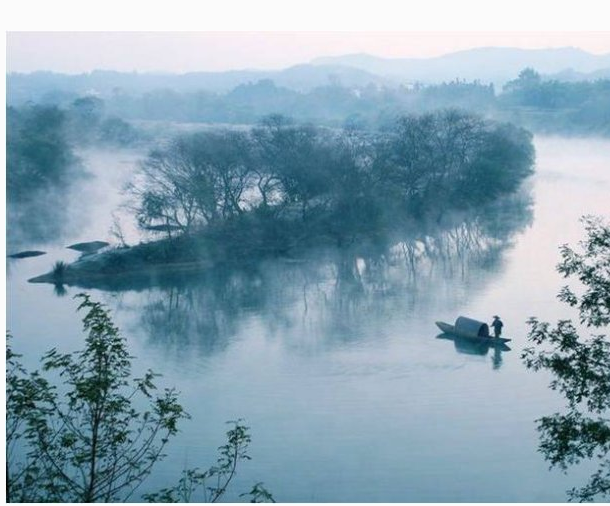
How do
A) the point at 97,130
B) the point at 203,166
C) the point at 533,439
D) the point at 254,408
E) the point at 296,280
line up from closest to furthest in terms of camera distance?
Answer: 1. the point at 533,439
2. the point at 254,408
3. the point at 296,280
4. the point at 203,166
5. the point at 97,130

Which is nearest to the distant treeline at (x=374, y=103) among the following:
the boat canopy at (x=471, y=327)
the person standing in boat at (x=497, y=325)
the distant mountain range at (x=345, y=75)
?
the distant mountain range at (x=345, y=75)

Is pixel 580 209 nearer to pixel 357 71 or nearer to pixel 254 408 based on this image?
pixel 357 71

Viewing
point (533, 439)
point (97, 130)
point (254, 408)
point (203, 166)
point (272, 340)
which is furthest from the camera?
point (97, 130)

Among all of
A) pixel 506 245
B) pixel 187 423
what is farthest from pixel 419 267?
pixel 187 423

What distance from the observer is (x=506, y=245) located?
796 cm

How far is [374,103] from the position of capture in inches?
412

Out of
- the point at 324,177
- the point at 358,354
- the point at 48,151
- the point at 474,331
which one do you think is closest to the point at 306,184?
the point at 324,177

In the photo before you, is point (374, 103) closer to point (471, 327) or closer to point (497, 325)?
point (471, 327)

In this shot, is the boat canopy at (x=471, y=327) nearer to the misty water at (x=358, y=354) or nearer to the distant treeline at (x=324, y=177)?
the misty water at (x=358, y=354)

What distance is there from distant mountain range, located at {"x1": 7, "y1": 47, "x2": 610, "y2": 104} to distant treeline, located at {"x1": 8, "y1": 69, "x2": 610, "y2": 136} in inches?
7.4

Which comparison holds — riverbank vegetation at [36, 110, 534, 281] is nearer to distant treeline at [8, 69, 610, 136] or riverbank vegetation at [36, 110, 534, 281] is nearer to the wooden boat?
distant treeline at [8, 69, 610, 136]

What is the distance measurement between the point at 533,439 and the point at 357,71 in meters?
5.18

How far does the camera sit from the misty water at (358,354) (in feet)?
14.7

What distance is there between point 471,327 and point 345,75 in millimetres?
4206
